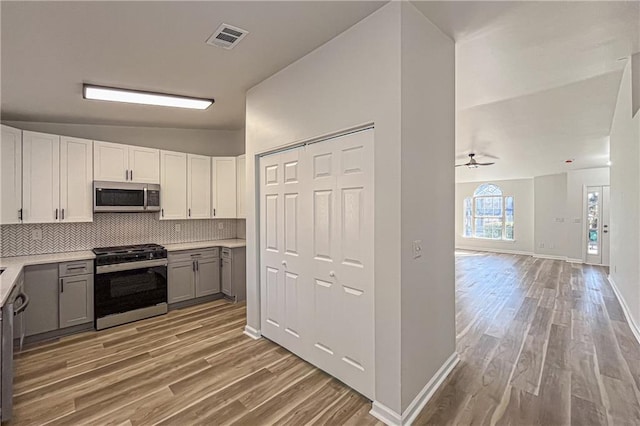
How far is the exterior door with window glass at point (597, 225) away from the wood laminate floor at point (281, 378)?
531cm

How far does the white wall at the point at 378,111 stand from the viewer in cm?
203

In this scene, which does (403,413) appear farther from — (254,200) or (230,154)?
(230,154)

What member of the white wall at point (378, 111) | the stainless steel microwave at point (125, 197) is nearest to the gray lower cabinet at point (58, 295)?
the stainless steel microwave at point (125, 197)

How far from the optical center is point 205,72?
2.95m

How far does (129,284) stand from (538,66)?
5.26 metres

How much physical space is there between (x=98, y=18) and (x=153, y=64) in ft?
2.22

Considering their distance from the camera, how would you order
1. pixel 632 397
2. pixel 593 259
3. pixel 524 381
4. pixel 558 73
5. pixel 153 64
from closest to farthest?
pixel 632 397
pixel 524 381
pixel 153 64
pixel 558 73
pixel 593 259

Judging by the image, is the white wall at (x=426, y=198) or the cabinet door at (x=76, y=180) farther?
the cabinet door at (x=76, y=180)

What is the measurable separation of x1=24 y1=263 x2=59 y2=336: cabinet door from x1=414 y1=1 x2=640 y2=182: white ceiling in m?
4.41

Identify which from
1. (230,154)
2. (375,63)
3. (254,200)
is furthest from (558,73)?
(230,154)

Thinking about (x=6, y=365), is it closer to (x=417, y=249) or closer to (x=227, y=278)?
(x=227, y=278)

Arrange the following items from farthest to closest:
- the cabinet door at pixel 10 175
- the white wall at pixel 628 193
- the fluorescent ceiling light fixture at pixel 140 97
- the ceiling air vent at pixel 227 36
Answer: the white wall at pixel 628 193
the cabinet door at pixel 10 175
the fluorescent ceiling light fixture at pixel 140 97
the ceiling air vent at pixel 227 36

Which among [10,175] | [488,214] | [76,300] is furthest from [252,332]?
[488,214]

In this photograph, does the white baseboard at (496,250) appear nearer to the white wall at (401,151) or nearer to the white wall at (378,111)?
the white wall at (401,151)
